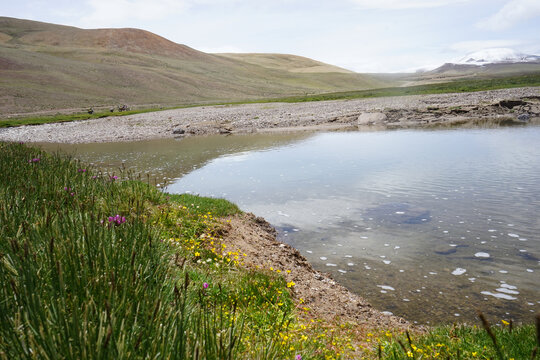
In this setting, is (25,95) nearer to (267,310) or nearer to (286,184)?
(286,184)

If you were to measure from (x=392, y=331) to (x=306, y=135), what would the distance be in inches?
970

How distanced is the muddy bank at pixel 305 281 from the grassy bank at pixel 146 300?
0.26 meters

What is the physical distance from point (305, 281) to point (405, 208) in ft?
16.6

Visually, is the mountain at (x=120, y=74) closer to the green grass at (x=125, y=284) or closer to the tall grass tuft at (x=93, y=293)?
the green grass at (x=125, y=284)

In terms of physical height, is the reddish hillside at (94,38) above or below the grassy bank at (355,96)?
above

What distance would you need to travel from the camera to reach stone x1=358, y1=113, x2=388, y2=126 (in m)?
34.6

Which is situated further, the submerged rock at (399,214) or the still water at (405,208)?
the submerged rock at (399,214)

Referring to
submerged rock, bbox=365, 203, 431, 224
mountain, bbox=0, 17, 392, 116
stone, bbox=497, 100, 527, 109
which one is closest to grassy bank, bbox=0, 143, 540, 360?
submerged rock, bbox=365, 203, 431, 224

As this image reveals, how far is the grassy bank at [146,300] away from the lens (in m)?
2.29

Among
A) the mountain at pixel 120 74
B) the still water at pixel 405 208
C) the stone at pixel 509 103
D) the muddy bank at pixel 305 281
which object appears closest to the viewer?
the muddy bank at pixel 305 281

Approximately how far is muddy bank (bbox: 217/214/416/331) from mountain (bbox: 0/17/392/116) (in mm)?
71497

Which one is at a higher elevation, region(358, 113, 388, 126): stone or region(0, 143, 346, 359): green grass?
region(358, 113, 388, 126): stone

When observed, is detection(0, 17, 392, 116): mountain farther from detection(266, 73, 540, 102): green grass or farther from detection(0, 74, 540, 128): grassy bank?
detection(266, 73, 540, 102): green grass

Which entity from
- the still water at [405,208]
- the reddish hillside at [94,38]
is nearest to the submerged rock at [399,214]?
the still water at [405,208]
